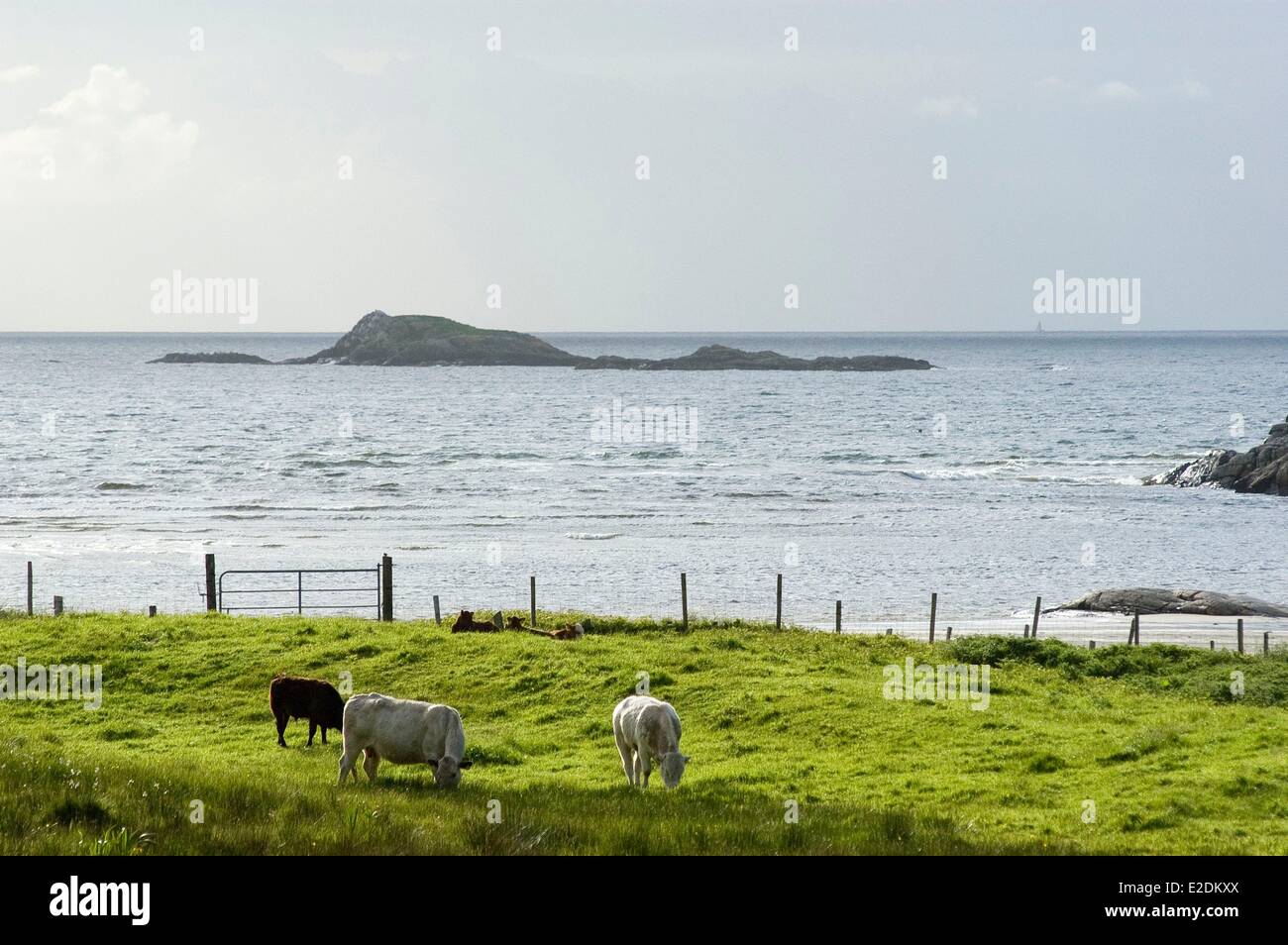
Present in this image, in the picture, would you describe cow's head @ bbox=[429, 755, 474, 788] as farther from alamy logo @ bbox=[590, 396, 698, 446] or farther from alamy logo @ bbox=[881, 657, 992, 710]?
alamy logo @ bbox=[590, 396, 698, 446]

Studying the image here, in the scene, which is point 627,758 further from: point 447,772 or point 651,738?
point 447,772

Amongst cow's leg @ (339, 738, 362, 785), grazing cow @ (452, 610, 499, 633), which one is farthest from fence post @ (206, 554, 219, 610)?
cow's leg @ (339, 738, 362, 785)

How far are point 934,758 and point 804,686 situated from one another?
5406mm

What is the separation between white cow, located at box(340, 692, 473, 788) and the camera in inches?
611

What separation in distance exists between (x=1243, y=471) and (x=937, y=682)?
7004 centimetres

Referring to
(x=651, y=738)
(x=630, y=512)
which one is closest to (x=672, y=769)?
(x=651, y=738)

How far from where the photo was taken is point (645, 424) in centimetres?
16050

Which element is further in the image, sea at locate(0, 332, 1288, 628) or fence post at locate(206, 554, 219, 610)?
sea at locate(0, 332, 1288, 628)

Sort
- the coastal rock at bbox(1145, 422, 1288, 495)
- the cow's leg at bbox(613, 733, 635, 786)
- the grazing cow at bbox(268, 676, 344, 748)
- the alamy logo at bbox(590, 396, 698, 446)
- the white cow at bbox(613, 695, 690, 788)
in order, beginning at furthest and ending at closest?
the alamy logo at bbox(590, 396, 698, 446), the coastal rock at bbox(1145, 422, 1288, 495), the grazing cow at bbox(268, 676, 344, 748), the cow's leg at bbox(613, 733, 635, 786), the white cow at bbox(613, 695, 690, 788)
